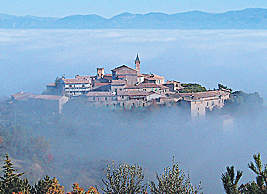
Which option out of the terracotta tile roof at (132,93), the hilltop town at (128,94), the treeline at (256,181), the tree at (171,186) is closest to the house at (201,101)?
the hilltop town at (128,94)

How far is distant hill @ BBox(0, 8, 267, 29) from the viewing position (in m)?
80.5

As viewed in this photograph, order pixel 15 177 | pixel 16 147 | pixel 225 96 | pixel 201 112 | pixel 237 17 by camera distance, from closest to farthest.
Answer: pixel 15 177 → pixel 201 112 → pixel 225 96 → pixel 16 147 → pixel 237 17

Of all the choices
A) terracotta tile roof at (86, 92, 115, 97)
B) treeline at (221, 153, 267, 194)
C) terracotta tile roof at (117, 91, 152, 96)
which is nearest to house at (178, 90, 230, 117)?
terracotta tile roof at (117, 91, 152, 96)

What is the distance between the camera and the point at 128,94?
109ft

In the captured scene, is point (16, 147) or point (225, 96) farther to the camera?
point (16, 147)

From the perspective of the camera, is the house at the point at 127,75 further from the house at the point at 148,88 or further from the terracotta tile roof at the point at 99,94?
the terracotta tile roof at the point at 99,94

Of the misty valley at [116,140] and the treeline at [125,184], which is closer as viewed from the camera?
the treeline at [125,184]

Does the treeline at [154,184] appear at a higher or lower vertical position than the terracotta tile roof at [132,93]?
lower

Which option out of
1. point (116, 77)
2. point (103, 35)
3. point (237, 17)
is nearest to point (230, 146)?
point (116, 77)

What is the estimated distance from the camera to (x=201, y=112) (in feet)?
112

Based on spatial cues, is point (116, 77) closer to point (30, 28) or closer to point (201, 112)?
point (201, 112)

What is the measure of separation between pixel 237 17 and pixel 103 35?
1204 inches

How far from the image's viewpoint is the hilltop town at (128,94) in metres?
33.3

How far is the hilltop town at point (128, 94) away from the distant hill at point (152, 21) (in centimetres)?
4742
